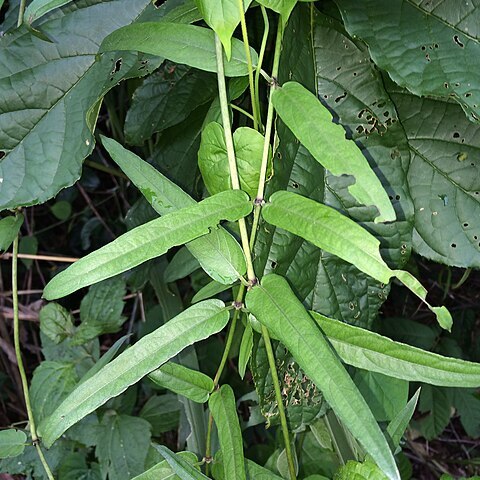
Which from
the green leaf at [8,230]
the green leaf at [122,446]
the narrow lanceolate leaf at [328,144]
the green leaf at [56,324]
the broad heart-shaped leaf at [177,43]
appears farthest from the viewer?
the green leaf at [56,324]

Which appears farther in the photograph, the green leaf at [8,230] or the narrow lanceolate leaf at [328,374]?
the green leaf at [8,230]

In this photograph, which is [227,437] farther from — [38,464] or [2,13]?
[2,13]

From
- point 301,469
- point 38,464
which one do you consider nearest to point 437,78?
point 301,469

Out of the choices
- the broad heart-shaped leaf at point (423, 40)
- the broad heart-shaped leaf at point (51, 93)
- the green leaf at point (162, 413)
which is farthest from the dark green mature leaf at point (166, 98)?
the green leaf at point (162, 413)

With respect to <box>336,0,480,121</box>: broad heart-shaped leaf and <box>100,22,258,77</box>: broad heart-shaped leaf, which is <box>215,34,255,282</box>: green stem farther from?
<box>336,0,480,121</box>: broad heart-shaped leaf

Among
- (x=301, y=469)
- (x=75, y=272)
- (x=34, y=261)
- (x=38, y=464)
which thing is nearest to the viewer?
(x=75, y=272)

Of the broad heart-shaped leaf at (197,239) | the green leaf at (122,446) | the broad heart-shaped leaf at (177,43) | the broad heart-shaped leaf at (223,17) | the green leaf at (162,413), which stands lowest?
the green leaf at (162,413)

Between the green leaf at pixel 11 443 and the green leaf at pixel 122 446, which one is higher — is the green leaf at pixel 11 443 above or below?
above

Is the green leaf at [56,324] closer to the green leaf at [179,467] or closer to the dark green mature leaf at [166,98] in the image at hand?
the dark green mature leaf at [166,98]

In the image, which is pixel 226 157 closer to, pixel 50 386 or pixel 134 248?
pixel 134 248
